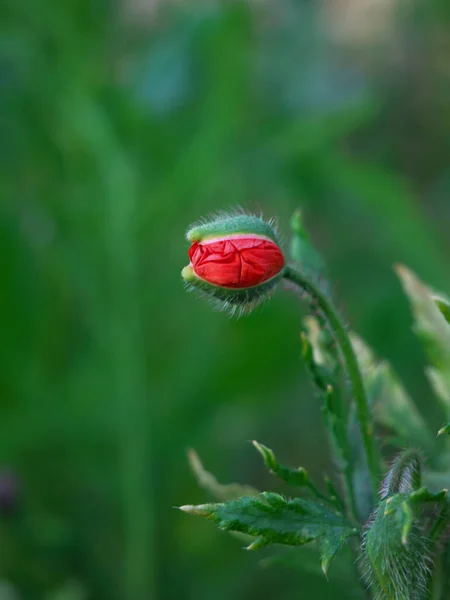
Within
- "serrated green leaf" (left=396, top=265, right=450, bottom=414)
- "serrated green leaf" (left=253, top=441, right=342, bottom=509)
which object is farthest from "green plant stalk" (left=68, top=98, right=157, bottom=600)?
"serrated green leaf" (left=253, top=441, right=342, bottom=509)

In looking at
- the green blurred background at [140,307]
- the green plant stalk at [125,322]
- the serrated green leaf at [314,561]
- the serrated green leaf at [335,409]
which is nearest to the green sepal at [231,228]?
the serrated green leaf at [335,409]

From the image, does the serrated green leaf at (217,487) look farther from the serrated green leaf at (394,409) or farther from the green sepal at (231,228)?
the green sepal at (231,228)

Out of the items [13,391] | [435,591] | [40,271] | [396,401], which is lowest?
[435,591]

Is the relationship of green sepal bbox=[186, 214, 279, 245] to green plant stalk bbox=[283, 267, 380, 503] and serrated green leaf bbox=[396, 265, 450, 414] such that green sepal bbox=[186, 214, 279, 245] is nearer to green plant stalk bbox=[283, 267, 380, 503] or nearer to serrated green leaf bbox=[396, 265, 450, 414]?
green plant stalk bbox=[283, 267, 380, 503]

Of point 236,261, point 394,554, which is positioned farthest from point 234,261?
point 394,554

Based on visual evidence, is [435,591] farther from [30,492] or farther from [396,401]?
[30,492]

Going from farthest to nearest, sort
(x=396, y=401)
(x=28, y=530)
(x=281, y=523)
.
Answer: (x=28, y=530)
(x=396, y=401)
(x=281, y=523)

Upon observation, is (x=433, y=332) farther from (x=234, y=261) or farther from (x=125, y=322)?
(x=125, y=322)

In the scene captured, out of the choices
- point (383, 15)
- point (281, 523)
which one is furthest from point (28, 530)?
point (383, 15)
